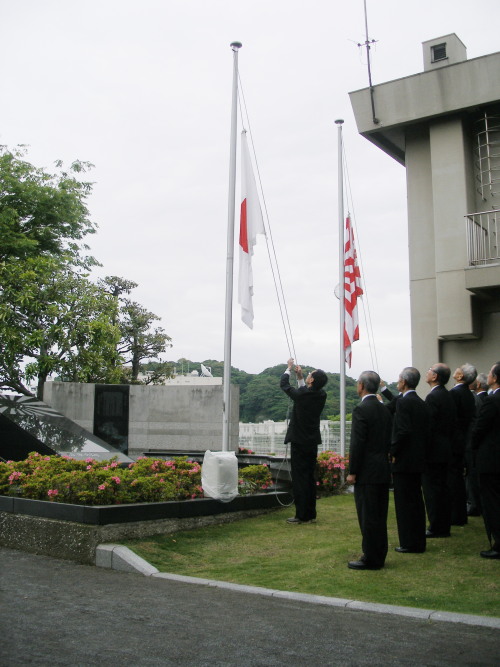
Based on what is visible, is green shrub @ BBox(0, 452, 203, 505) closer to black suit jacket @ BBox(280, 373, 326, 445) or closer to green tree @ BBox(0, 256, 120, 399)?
black suit jacket @ BBox(280, 373, 326, 445)

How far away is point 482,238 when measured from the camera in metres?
12.2

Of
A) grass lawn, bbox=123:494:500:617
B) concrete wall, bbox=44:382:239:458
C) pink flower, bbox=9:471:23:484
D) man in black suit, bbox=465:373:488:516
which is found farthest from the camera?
concrete wall, bbox=44:382:239:458

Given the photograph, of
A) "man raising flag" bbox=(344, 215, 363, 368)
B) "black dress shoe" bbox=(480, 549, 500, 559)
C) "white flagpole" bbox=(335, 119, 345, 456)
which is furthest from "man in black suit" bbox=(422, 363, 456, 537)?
"man raising flag" bbox=(344, 215, 363, 368)

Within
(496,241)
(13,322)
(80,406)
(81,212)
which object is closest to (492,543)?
(496,241)

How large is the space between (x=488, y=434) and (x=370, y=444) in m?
1.19

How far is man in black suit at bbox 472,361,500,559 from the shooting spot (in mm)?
6223

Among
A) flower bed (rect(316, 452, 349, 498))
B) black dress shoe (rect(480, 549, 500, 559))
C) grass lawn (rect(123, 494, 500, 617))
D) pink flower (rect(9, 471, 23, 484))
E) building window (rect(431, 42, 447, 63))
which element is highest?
building window (rect(431, 42, 447, 63))

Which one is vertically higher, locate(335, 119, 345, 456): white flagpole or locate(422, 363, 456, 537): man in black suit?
locate(335, 119, 345, 456): white flagpole

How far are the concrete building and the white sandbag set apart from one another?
17.9 feet

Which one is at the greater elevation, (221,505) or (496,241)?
(496,241)

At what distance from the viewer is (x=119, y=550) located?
6.34 meters

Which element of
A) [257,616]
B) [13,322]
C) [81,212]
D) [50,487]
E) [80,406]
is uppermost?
[81,212]

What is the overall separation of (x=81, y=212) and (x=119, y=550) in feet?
53.2

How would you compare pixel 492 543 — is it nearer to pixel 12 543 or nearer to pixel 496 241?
pixel 12 543
